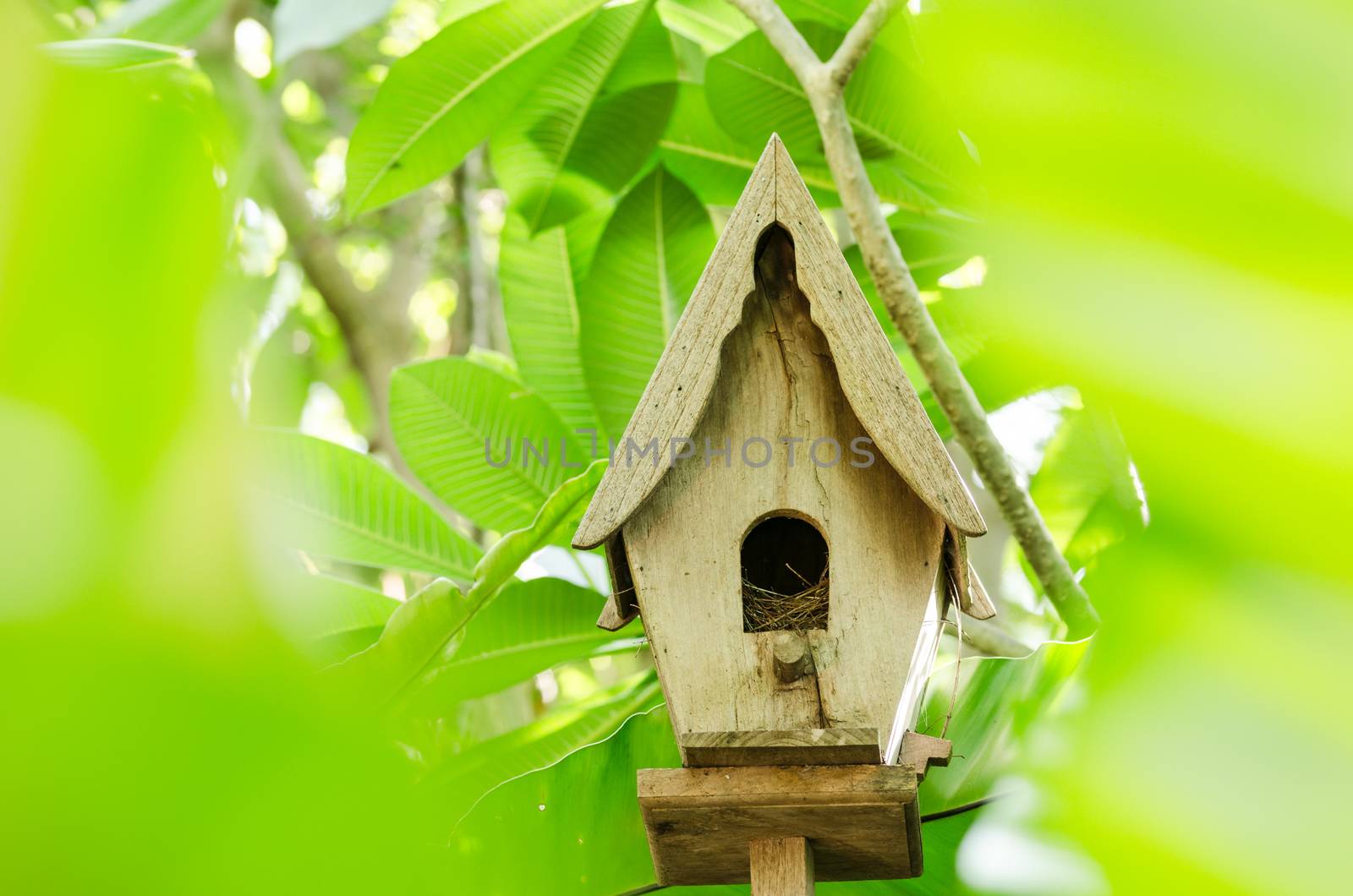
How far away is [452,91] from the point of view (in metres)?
1.34

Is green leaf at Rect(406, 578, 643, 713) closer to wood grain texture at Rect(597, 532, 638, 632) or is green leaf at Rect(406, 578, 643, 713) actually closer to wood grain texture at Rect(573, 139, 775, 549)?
wood grain texture at Rect(597, 532, 638, 632)

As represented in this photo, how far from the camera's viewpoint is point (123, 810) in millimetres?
189

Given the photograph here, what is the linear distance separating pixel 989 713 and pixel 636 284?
24.6 inches

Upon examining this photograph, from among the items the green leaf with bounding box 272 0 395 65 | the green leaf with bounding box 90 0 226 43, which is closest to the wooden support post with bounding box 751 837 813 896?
the green leaf with bounding box 272 0 395 65

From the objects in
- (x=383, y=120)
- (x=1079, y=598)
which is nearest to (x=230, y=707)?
(x=1079, y=598)

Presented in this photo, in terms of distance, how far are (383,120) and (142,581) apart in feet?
4.14

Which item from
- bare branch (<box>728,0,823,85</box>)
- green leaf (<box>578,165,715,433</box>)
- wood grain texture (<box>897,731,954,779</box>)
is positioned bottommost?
wood grain texture (<box>897,731,954,779</box>)

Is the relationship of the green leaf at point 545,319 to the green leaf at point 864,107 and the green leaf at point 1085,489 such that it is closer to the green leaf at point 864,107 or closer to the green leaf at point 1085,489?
the green leaf at point 864,107

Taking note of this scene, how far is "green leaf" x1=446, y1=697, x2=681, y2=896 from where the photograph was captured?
103 centimetres

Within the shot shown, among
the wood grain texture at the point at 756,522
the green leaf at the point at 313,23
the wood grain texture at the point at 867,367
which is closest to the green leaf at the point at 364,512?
the green leaf at the point at 313,23

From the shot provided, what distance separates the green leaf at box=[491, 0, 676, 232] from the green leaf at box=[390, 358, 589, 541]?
8.8 inches

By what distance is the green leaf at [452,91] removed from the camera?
1.31 metres

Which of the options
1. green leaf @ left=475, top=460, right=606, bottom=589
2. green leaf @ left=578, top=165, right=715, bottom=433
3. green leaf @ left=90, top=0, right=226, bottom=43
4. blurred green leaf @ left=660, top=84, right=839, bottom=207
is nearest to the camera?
green leaf @ left=475, top=460, right=606, bottom=589

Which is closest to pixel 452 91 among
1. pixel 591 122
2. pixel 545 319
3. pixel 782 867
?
pixel 591 122
